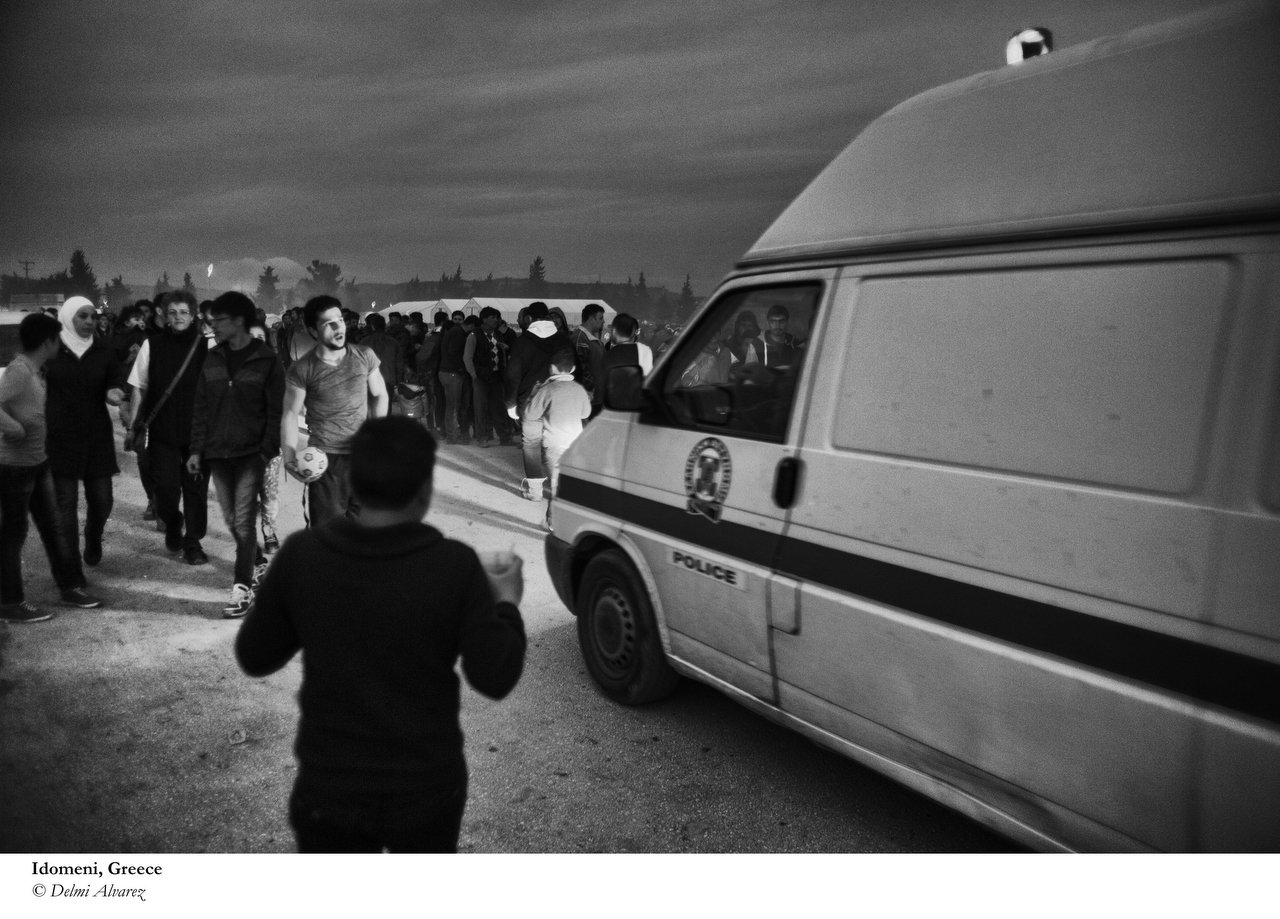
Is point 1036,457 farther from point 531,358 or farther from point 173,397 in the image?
point 531,358

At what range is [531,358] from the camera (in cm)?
931

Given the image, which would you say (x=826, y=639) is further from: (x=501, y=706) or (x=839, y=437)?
(x=501, y=706)

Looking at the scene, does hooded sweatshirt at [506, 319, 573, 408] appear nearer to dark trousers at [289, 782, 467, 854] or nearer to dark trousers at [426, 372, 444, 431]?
dark trousers at [426, 372, 444, 431]

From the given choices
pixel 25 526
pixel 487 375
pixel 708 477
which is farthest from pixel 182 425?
pixel 487 375

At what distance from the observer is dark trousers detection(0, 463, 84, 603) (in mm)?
4613

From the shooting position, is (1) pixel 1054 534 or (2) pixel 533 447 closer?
(1) pixel 1054 534

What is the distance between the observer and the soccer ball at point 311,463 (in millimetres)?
4613

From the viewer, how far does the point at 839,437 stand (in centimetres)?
269

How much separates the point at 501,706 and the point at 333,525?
2.40m

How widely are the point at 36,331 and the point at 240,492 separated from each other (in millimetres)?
1324

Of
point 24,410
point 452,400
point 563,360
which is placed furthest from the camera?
point 452,400

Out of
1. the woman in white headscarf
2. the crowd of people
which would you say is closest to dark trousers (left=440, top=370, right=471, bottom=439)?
the crowd of people

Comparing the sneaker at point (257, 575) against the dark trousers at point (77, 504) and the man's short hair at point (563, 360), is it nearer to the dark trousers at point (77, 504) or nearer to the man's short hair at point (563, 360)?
the dark trousers at point (77, 504)
